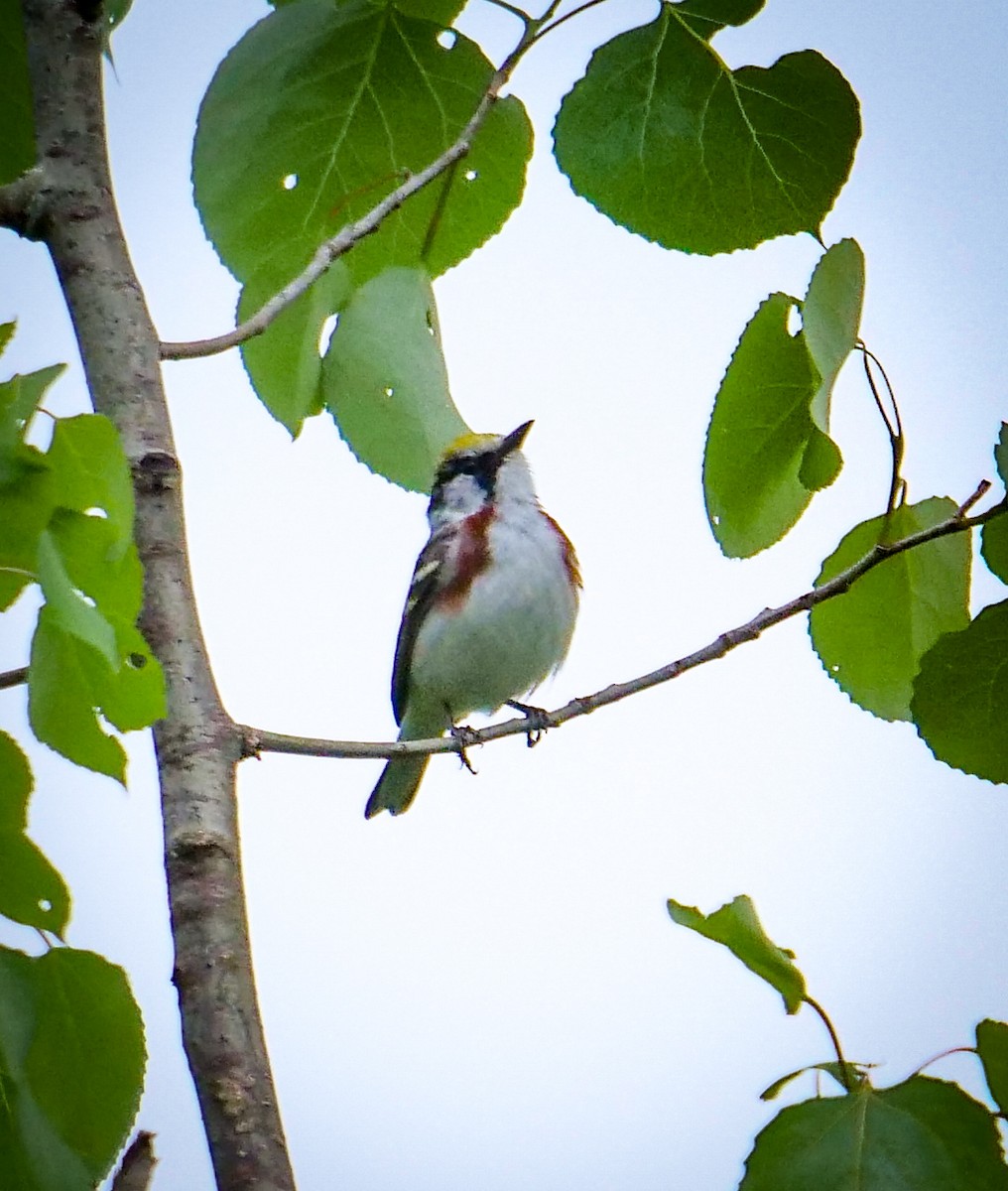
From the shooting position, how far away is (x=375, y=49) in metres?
2.28

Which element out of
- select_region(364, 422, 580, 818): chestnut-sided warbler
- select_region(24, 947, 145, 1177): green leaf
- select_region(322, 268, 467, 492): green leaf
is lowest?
select_region(24, 947, 145, 1177): green leaf

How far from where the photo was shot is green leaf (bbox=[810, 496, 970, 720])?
6.99 ft

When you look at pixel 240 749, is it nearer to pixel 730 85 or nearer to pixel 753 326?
pixel 753 326

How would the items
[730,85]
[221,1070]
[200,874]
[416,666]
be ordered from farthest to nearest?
[416,666]
[730,85]
[200,874]
[221,1070]

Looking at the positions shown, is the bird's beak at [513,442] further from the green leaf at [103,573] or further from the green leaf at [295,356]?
the green leaf at [103,573]

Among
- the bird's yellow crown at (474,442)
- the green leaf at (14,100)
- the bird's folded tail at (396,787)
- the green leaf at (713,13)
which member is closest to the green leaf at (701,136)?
the green leaf at (713,13)

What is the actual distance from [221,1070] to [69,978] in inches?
11.8

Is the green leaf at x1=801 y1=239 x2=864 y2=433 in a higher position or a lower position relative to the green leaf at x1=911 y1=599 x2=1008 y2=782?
higher

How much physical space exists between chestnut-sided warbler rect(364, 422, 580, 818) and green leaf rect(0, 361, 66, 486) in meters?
2.55

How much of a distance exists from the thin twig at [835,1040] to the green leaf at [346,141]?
1.26 metres

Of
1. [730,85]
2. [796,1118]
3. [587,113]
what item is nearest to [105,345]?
[587,113]

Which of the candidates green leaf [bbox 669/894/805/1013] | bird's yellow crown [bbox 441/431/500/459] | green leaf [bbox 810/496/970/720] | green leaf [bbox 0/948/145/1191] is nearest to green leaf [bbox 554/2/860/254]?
green leaf [bbox 810/496/970/720]

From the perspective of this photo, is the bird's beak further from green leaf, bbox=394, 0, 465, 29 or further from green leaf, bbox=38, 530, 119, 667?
green leaf, bbox=38, 530, 119, 667

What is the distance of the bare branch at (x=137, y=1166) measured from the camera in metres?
1.66
